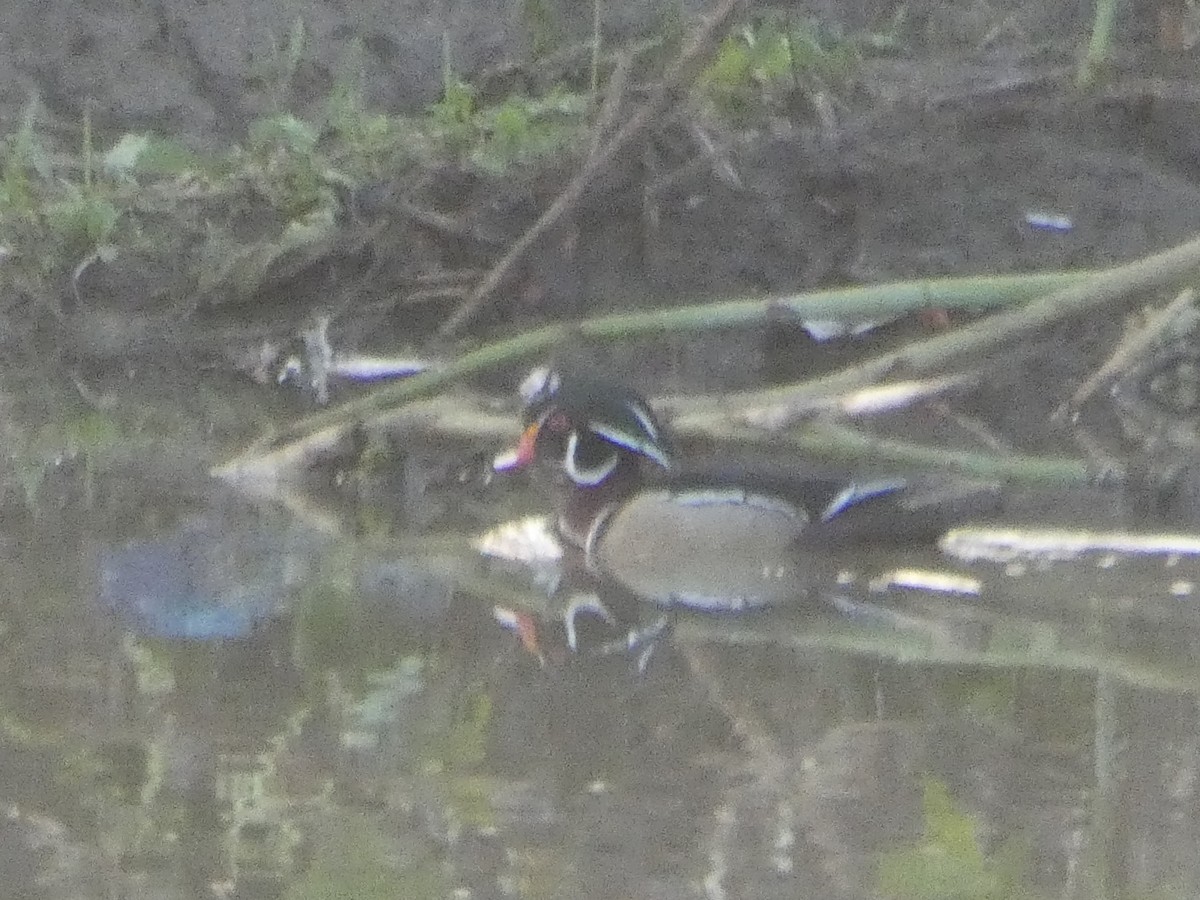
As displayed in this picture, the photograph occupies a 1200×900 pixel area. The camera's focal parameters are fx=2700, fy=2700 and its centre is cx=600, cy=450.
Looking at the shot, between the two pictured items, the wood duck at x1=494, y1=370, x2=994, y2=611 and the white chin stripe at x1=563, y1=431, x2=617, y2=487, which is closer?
the wood duck at x1=494, y1=370, x2=994, y2=611

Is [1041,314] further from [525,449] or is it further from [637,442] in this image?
[525,449]

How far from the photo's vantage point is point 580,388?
22.7ft

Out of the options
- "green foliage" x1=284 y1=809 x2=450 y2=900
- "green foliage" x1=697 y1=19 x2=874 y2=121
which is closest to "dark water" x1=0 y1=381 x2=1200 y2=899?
"green foliage" x1=284 y1=809 x2=450 y2=900

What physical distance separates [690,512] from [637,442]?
0.38 metres

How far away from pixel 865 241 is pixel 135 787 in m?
5.13

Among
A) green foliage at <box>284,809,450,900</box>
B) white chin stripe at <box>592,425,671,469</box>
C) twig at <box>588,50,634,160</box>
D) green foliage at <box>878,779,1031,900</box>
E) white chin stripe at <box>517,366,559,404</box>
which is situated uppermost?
twig at <box>588,50,634,160</box>

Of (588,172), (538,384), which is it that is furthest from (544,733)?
(588,172)

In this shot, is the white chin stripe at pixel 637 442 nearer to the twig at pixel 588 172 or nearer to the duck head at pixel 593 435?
the duck head at pixel 593 435

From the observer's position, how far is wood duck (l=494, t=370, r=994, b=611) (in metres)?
6.20

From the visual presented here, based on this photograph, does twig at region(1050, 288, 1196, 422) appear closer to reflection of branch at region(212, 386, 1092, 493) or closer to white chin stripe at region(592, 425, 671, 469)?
reflection of branch at region(212, 386, 1092, 493)

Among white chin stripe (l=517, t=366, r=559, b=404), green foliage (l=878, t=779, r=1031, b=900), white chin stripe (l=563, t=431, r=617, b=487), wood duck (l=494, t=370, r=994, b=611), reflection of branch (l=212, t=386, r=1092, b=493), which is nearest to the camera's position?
green foliage (l=878, t=779, r=1031, b=900)

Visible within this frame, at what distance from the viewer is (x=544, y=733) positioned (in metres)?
4.60

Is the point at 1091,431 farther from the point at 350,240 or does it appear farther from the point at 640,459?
the point at 350,240

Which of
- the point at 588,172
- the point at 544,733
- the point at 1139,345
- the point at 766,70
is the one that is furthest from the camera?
the point at 766,70
